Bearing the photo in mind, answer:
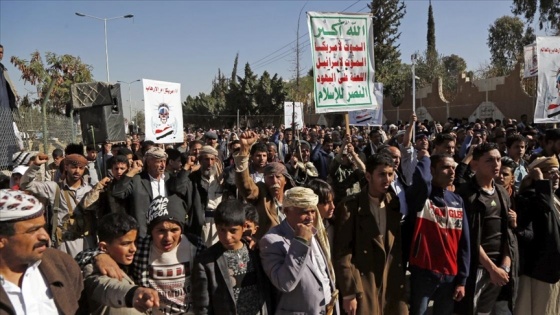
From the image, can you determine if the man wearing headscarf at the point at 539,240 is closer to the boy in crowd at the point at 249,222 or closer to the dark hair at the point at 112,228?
the boy in crowd at the point at 249,222

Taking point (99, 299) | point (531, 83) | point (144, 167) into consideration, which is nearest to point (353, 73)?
point (144, 167)

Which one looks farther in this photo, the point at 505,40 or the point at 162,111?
the point at 505,40

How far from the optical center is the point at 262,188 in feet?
12.5

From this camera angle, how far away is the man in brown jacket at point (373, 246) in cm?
330

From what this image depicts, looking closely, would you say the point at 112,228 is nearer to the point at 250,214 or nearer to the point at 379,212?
the point at 250,214

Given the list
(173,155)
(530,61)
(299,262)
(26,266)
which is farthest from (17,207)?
(530,61)

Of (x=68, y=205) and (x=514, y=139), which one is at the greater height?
(x=514, y=139)

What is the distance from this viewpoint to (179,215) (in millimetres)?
4031

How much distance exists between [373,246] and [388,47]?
37.5m

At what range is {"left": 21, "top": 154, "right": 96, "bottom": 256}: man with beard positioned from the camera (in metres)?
3.86

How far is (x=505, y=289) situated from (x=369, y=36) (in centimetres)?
308

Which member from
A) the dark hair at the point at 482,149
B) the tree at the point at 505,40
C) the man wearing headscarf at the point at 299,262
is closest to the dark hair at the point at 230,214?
the man wearing headscarf at the point at 299,262

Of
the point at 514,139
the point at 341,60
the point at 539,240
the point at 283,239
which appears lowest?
the point at 539,240

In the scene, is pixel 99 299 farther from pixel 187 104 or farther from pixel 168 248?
pixel 187 104
